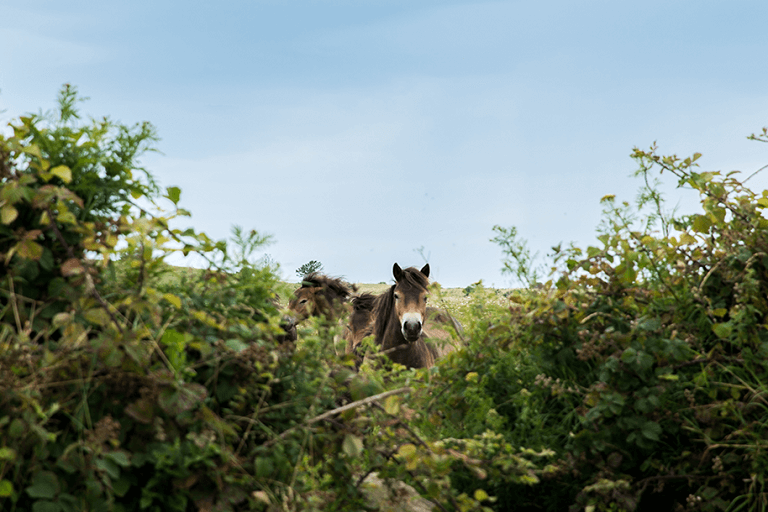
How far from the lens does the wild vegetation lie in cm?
203

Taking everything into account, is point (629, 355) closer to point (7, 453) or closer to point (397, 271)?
point (7, 453)

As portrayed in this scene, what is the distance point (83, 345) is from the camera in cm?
210

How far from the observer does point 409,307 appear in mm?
7348

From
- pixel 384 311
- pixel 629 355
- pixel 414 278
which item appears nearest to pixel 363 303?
pixel 384 311

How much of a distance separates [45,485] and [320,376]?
102cm

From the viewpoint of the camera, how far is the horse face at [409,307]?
7.15 m

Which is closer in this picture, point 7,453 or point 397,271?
point 7,453

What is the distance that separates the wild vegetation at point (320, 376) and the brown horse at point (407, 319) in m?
3.36

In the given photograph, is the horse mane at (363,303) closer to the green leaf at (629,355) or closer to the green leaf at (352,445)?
the green leaf at (629,355)

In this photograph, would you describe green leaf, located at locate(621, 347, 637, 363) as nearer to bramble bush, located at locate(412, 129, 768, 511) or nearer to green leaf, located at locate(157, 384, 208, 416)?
bramble bush, located at locate(412, 129, 768, 511)

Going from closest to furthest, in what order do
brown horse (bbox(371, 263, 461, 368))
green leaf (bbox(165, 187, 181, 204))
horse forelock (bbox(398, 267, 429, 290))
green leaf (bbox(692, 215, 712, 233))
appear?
green leaf (bbox(165, 187, 181, 204))
green leaf (bbox(692, 215, 712, 233))
brown horse (bbox(371, 263, 461, 368))
horse forelock (bbox(398, 267, 429, 290))

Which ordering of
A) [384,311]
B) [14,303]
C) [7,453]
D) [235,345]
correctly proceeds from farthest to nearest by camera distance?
[384,311]
[235,345]
[14,303]
[7,453]

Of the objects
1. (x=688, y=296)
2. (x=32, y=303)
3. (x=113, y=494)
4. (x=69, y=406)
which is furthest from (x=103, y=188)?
(x=688, y=296)

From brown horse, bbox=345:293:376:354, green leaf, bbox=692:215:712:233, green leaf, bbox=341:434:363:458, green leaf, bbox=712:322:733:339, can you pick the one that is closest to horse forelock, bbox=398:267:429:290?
brown horse, bbox=345:293:376:354
